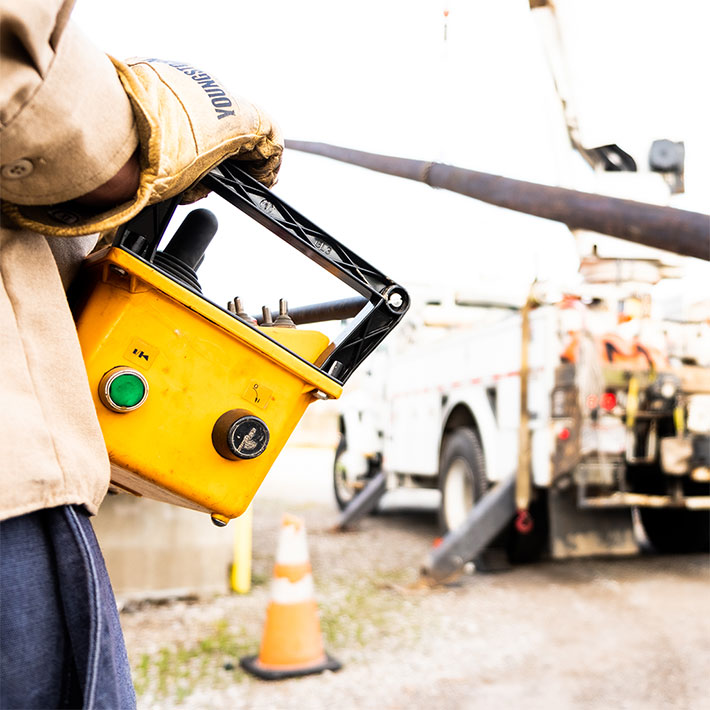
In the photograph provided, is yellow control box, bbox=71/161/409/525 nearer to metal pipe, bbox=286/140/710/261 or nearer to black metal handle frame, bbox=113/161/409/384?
black metal handle frame, bbox=113/161/409/384

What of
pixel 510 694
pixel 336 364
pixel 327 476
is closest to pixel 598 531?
pixel 510 694

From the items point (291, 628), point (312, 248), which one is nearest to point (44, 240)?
point (312, 248)

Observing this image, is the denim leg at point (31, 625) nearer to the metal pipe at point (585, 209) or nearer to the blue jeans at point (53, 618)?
the blue jeans at point (53, 618)

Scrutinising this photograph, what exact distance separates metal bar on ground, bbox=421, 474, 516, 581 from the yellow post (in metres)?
1.21

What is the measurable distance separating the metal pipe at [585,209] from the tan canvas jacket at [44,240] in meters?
0.41

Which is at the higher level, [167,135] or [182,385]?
[167,135]

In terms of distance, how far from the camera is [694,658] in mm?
3658

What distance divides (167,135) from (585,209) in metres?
0.53

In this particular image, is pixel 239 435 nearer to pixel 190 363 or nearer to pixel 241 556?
Result: pixel 190 363

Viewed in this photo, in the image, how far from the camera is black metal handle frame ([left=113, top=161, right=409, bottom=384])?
1.16 metres

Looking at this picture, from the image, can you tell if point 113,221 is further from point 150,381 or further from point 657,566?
point 657,566

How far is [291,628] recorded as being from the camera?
349cm

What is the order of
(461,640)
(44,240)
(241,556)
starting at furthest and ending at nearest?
(241,556)
(461,640)
(44,240)

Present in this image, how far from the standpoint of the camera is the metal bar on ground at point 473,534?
16.7 ft
